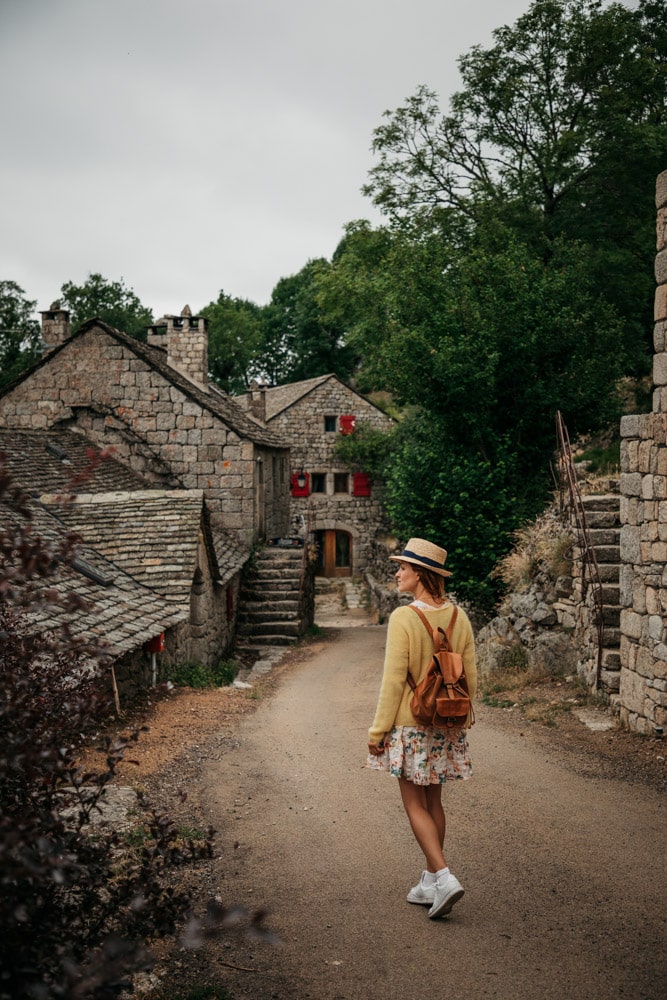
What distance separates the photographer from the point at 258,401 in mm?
33594

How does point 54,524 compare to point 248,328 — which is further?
point 248,328

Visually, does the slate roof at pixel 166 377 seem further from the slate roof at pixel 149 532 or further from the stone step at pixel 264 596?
the slate roof at pixel 149 532

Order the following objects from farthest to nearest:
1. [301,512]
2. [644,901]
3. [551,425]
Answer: [301,512], [551,425], [644,901]

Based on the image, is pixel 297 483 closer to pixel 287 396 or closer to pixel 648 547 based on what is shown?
pixel 287 396

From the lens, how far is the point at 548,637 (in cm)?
1105

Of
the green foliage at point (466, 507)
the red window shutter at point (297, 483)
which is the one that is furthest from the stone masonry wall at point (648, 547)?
the red window shutter at point (297, 483)

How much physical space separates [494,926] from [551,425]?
486 inches

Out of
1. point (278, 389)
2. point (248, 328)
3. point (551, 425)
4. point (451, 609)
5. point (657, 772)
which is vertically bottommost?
point (657, 772)

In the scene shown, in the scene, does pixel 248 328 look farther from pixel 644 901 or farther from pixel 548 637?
pixel 644 901

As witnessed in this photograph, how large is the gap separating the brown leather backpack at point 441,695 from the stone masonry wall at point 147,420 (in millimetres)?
16936

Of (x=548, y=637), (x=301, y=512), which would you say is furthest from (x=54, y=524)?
(x=301, y=512)

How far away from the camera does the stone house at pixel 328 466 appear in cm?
3472

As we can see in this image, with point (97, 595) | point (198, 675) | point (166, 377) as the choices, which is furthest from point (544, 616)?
point (166, 377)

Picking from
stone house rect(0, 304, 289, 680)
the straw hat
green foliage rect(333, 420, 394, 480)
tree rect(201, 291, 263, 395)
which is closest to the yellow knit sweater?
the straw hat
